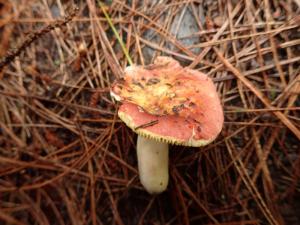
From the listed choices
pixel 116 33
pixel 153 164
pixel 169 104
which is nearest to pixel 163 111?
pixel 169 104

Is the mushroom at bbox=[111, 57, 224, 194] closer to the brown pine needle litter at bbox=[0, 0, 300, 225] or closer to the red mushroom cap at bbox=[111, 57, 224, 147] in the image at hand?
the red mushroom cap at bbox=[111, 57, 224, 147]

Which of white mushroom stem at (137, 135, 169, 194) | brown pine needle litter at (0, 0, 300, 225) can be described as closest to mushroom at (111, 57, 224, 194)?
white mushroom stem at (137, 135, 169, 194)

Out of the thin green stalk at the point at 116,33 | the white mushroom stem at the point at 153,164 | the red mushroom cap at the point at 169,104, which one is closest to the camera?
the red mushroom cap at the point at 169,104

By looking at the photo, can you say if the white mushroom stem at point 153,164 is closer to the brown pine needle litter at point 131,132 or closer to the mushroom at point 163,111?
the mushroom at point 163,111

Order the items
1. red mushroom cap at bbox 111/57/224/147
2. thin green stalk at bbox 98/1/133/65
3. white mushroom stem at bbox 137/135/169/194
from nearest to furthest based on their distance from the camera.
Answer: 1. red mushroom cap at bbox 111/57/224/147
2. white mushroom stem at bbox 137/135/169/194
3. thin green stalk at bbox 98/1/133/65

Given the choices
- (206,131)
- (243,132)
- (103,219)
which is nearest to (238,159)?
(243,132)

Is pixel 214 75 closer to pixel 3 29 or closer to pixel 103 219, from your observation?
pixel 103 219

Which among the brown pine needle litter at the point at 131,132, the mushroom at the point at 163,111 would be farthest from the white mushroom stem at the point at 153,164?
the brown pine needle litter at the point at 131,132

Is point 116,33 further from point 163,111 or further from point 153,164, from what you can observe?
point 153,164
